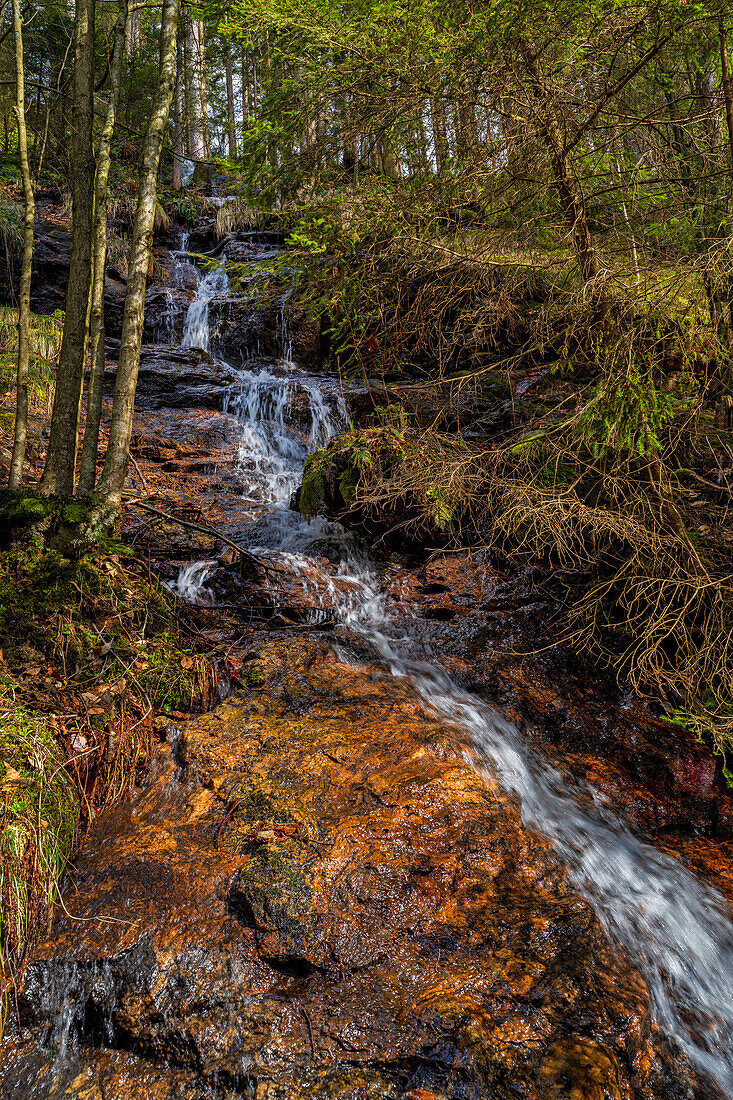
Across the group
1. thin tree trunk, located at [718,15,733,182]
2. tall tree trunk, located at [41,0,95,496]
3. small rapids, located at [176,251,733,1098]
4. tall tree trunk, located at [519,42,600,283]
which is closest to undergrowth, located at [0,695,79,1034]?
tall tree trunk, located at [41,0,95,496]

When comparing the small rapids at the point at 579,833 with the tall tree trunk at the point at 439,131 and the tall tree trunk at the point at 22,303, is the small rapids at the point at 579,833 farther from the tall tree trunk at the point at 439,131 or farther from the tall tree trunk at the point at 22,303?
the tall tree trunk at the point at 439,131

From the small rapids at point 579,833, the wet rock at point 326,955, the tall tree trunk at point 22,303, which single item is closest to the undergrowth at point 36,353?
the tall tree trunk at point 22,303

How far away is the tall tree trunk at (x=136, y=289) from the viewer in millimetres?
4238

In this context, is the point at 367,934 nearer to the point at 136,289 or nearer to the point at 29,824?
the point at 29,824

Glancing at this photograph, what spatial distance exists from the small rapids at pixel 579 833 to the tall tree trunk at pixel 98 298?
1721 millimetres

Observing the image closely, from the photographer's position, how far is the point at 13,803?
96.7 inches

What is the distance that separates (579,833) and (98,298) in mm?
5462

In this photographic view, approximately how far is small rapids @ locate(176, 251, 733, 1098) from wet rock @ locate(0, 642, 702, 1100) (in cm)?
22

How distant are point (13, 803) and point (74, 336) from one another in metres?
3.19

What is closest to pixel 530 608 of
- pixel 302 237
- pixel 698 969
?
pixel 698 969

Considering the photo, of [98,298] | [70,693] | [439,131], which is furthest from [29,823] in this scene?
[439,131]

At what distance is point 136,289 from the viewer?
4297 millimetres

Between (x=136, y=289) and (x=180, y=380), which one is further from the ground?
(x=136, y=289)

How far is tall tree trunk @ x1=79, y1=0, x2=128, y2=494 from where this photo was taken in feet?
14.8
